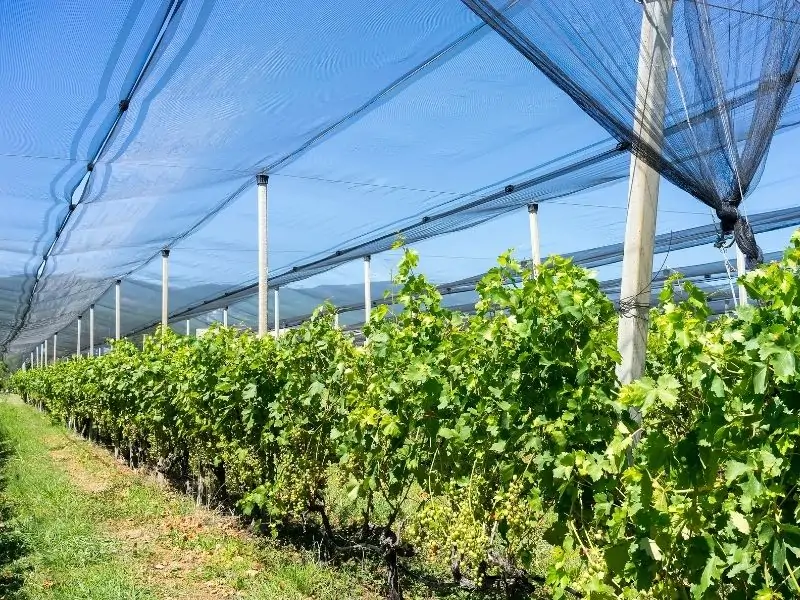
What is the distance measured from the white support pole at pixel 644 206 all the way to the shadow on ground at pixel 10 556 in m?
3.20

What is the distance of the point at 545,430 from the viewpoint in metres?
2.38

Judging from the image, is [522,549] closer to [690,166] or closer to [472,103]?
[690,166]

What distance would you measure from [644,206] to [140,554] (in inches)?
142

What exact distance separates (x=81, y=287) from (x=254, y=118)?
8.63m

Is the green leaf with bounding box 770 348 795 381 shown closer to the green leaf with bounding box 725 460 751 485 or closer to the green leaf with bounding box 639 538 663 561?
the green leaf with bounding box 725 460 751 485

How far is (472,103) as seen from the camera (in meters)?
4.59

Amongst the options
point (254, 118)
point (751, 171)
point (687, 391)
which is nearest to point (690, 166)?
point (751, 171)

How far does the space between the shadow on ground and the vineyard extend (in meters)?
1.32

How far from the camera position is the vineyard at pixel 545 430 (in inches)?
58.6

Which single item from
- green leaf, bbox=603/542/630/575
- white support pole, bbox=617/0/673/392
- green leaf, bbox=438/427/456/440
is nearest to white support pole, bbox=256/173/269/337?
green leaf, bbox=438/427/456/440

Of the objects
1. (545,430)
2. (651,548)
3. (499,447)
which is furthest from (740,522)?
(499,447)

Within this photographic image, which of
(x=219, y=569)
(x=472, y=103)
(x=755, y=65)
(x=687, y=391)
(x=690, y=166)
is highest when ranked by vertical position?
(x=472, y=103)

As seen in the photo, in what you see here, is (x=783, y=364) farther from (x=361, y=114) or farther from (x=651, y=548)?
(x=361, y=114)

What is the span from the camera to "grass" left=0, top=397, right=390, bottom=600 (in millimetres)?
3826
